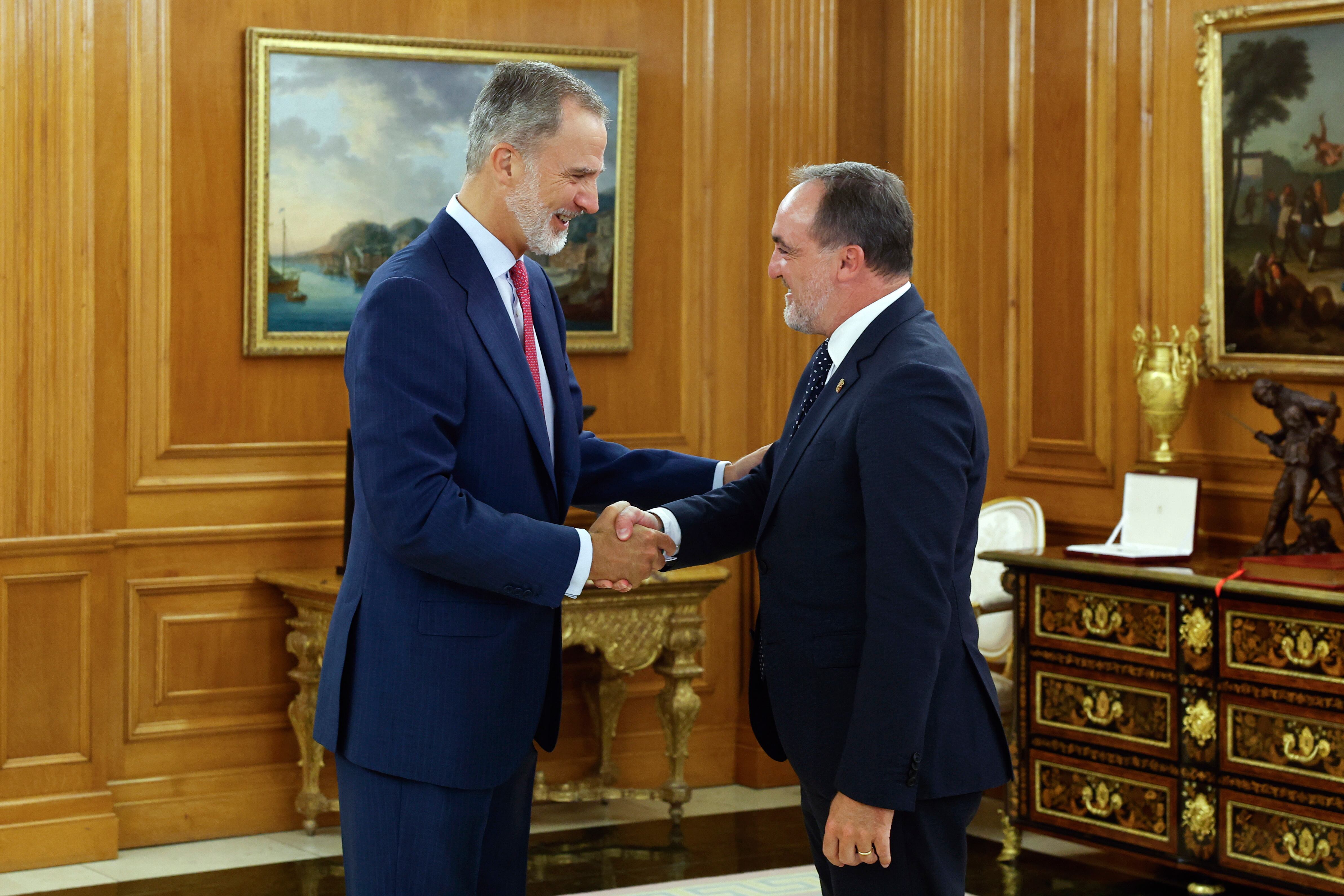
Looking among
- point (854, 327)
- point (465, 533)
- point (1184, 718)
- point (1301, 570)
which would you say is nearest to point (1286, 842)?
point (1184, 718)

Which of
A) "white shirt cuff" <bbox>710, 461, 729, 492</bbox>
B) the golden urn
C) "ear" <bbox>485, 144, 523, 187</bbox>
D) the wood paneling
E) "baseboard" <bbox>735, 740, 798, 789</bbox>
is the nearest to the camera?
"ear" <bbox>485, 144, 523, 187</bbox>

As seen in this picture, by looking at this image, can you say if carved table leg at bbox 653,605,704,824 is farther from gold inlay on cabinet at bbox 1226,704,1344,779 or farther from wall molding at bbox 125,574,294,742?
gold inlay on cabinet at bbox 1226,704,1344,779

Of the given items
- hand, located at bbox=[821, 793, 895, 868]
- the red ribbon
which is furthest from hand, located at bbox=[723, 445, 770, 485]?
the red ribbon

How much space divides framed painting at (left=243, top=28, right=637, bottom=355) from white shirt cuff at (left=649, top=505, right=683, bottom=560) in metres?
2.78

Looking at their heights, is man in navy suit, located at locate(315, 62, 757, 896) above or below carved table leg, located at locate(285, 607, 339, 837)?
above

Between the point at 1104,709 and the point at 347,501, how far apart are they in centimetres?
263

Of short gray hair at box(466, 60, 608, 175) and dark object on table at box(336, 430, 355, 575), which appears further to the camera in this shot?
dark object on table at box(336, 430, 355, 575)

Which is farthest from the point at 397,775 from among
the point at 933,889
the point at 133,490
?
the point at 133,490

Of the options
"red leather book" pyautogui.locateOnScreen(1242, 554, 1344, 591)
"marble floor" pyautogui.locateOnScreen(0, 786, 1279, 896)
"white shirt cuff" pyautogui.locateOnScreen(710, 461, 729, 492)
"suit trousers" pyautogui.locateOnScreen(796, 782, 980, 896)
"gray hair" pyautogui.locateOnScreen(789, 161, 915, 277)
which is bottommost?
"marble floor" pyautogui.locateOnScreen(0, 786, 1279, 896)

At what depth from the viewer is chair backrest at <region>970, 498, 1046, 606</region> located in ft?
19.0

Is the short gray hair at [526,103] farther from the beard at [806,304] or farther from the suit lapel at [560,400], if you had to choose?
the beard at [806,304]

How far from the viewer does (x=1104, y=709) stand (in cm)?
505

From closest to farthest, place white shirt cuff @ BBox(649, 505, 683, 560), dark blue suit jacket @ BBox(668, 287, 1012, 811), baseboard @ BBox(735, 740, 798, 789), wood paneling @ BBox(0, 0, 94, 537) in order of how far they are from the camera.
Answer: dark blue suit jacket @ BBox(668, 287, 1012, 811) → white shirt cuff @ BBox(649, 505, 683, 560) → wood paneling @ BBox(0, 0, 94, 537) → baseboard @ BBox(735, 740, 798, 789)

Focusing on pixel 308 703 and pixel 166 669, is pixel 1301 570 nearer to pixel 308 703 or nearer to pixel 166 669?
pixel 308 703
